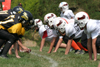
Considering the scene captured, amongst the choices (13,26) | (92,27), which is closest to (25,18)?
(13,26)

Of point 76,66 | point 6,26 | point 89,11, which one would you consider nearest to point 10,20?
point 6,26

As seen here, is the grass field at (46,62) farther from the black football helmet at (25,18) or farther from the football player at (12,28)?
the black football helmet at (25,18)

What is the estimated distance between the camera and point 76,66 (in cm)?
491

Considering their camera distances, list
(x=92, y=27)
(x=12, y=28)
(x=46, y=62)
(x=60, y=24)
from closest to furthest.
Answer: (x=46, y=62) < (x=92, y=27) < (x=12, y=28) < (x=60, y=24)

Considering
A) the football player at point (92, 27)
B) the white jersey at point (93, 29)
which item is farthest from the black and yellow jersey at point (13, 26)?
the white jersey at point (93, 29)

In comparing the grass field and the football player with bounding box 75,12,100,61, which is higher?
the football player with bounding box 75,12,100,61

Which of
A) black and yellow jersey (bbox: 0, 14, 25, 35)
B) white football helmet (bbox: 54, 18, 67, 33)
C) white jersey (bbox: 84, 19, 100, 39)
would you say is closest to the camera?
white jersey (bbox: 84, 19, 100, 39)

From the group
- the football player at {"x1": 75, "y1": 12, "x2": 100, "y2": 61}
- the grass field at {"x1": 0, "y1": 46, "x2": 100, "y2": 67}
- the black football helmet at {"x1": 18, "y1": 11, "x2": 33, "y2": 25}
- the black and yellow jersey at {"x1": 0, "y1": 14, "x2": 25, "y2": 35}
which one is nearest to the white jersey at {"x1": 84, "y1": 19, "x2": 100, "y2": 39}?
the football player at {"x1": 75, "y1": 12, "x2": 100, "y2": 61}

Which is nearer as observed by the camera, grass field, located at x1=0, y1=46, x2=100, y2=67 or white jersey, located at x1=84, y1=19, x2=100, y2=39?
grass field, located at x1=0, y1=46, x2=100, y2=67

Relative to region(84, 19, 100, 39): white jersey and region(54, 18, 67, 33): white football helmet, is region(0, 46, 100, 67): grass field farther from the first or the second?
region(54, 18, 67, 33): white football helmet

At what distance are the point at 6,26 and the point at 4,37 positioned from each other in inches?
12.8

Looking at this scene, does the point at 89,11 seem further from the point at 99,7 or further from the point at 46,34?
the point at 46,34

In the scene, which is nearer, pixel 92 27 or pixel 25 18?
pixel 92 27

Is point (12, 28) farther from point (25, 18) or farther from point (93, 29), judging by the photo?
point (93, 29)
